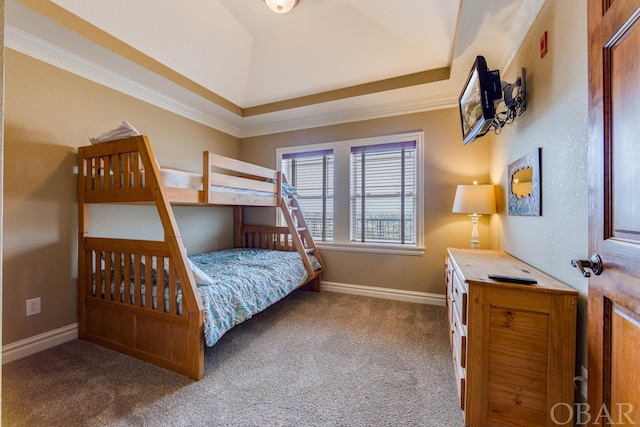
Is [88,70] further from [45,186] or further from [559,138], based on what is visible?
[559,138]

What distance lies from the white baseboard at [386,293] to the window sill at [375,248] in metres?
0.45

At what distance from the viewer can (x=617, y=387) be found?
2.99 ft

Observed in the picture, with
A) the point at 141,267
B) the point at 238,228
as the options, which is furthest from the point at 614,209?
the point at 238,228

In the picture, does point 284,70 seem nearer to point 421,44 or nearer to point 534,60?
point 421,44

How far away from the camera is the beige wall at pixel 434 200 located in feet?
9.72

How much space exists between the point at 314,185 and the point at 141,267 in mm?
2286

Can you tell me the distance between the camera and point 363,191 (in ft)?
11.4

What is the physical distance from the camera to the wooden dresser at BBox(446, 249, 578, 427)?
3.99ft

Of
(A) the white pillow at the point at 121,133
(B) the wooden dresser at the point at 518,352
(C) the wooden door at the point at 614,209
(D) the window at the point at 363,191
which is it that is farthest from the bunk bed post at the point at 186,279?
(D) the window at the point at 363,191

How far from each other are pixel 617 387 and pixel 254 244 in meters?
3.64

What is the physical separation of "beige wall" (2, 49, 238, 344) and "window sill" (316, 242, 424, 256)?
7.38ft

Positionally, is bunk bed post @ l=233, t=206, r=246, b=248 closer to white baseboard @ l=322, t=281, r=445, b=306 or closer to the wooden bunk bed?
white baseboard @ l=322, t=281, r=445, b=306

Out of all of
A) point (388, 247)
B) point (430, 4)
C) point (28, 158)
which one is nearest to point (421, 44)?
point (430, 4)

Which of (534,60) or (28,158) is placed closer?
(534,60)
